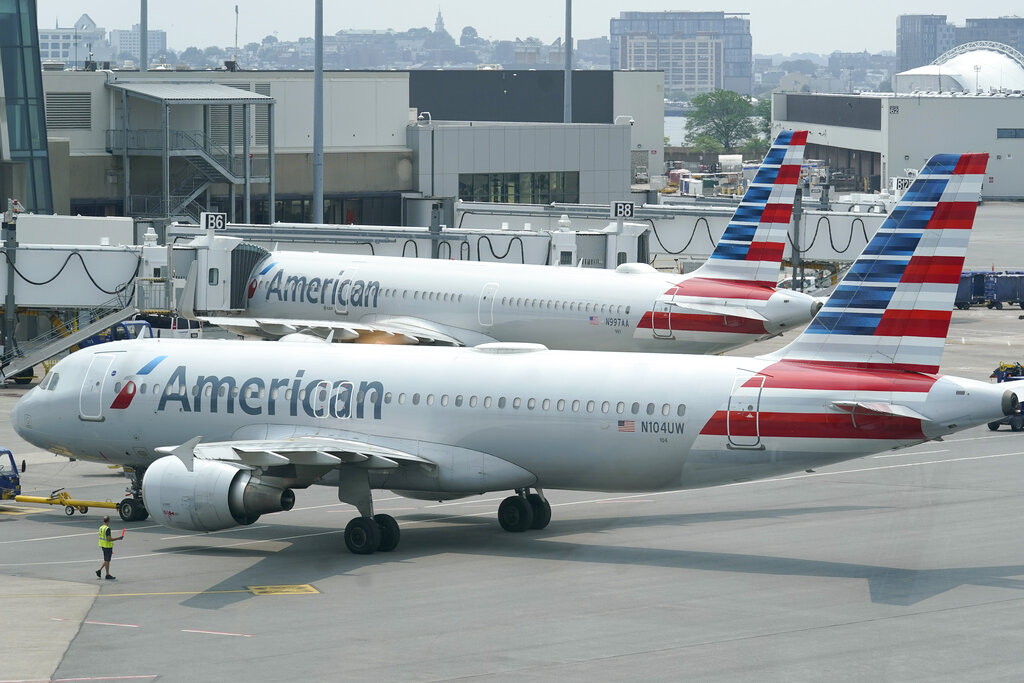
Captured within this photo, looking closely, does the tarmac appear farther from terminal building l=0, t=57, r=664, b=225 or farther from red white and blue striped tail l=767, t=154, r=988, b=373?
terminal building l=0, t=57, r=664, b=225

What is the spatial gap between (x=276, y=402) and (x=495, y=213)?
4746 cm

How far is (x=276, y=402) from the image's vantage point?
35.5 metres

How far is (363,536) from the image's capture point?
33.6m

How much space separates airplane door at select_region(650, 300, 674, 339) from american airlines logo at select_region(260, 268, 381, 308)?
11265 mm

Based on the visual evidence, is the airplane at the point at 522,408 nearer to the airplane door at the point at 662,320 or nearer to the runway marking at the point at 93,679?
the runway marking at the point at 93,679

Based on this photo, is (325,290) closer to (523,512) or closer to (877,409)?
(523,512)

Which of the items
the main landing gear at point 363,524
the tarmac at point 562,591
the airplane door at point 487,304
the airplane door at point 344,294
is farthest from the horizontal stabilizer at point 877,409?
the airplane door at point 344,294

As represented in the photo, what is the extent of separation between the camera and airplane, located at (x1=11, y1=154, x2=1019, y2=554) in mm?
30438

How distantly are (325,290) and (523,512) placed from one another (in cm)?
2531

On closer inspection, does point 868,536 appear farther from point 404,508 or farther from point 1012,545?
point 404,508

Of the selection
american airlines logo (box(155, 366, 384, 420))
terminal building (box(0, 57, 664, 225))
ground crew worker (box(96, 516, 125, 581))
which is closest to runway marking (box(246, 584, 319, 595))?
ground crew worker (box(96, 516, 125, 581))

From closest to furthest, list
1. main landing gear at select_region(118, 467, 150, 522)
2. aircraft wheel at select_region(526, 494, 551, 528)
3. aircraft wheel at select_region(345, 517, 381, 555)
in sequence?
→ aircraft wheel at select_region(345, 517, 381, 555) → aircraft wheel at select_region(526, 494, 551, 528) → main landing gear at select_region(118, 467, 150, 522)

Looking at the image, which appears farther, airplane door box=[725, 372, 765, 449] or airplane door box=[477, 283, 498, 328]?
airplane door box=[477, 283, 498, 328]

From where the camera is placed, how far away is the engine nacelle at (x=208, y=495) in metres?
32.0
